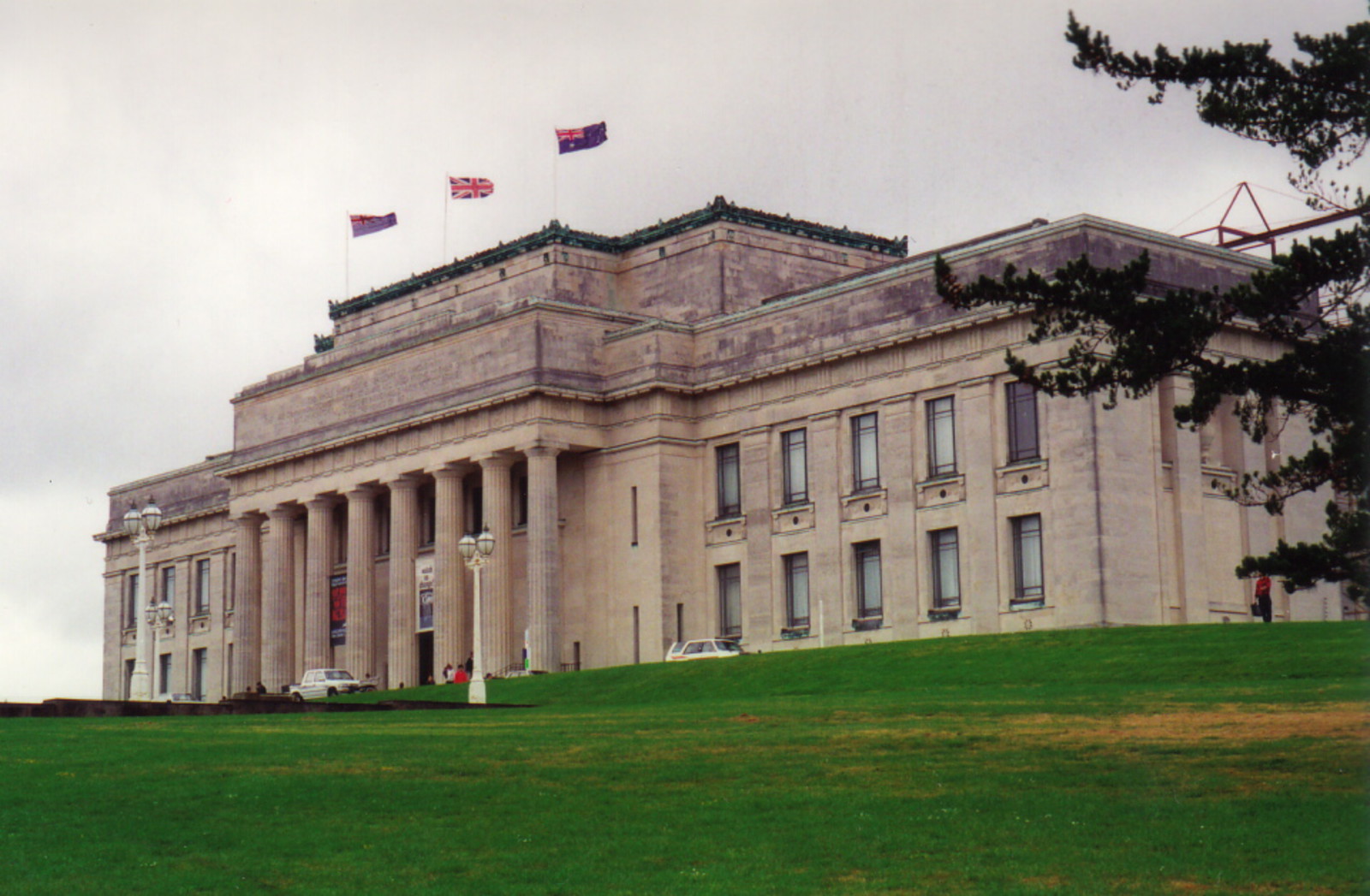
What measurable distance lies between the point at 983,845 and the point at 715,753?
8.45 meters

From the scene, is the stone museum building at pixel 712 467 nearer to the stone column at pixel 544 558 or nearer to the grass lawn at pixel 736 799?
the stone column at pixel 544 558

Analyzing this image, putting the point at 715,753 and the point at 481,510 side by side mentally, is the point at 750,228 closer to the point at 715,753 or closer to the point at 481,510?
the point at 481,510

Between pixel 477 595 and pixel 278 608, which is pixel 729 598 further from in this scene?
pixel 278 608

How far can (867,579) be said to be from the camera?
72.8 metres

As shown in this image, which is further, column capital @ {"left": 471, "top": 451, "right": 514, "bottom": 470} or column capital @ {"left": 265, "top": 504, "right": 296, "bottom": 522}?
column capital @ {"left": 265, "top": 504, "right": 296, "bottom": 522}

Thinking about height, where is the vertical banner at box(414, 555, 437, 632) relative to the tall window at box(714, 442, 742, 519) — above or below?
below

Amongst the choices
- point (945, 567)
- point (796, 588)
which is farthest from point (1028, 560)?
point (796, 588)

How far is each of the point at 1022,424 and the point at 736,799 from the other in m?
42.9

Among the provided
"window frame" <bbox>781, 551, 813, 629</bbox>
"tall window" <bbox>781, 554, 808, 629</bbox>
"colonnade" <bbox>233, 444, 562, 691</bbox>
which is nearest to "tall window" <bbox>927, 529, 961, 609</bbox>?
"window frame" <bbox>781, 551, 813, 629</bbox>

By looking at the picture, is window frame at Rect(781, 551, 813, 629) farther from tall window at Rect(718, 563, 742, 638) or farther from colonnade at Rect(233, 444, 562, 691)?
colonnade at Rect(233, 444, 562, 691)

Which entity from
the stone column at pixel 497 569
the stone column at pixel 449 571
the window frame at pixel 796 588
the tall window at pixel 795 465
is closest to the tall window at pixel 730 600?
the window frame at pixel 796 588

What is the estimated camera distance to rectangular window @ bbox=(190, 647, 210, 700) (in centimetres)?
10638

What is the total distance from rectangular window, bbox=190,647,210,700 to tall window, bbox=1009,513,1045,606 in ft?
171

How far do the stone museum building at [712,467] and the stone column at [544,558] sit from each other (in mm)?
130
